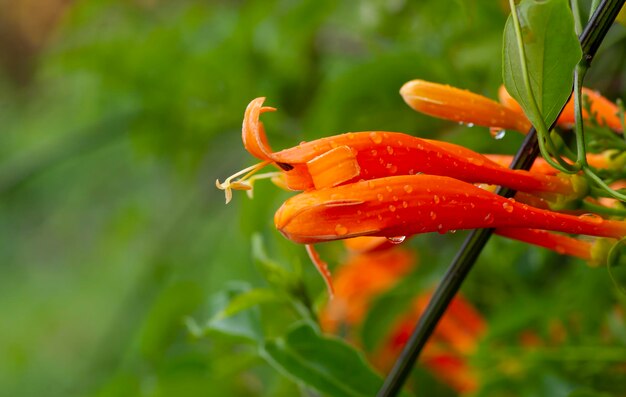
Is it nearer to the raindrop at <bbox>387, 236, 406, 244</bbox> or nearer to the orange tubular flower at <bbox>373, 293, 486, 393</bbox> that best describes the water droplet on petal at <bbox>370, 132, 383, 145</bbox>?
the raindrop at <bbox>387, 236, 406, 244</bbox>

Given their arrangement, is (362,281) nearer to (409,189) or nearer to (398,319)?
(398,319)

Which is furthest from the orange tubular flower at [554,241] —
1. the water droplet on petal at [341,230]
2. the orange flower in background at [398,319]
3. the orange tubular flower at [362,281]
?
the orange tubular flower at [362,281]

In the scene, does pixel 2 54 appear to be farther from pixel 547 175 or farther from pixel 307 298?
pixel 547 175

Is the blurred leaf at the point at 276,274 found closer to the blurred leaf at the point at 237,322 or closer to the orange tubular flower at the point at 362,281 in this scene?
the blurred leaf at the point at 237,322

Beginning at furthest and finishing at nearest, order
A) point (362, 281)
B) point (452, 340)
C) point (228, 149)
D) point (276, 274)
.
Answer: point (228, 149) → point (362, 281) → point (452, 340) → point (276, 274)

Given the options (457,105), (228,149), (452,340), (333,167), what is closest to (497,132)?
(457,105)
